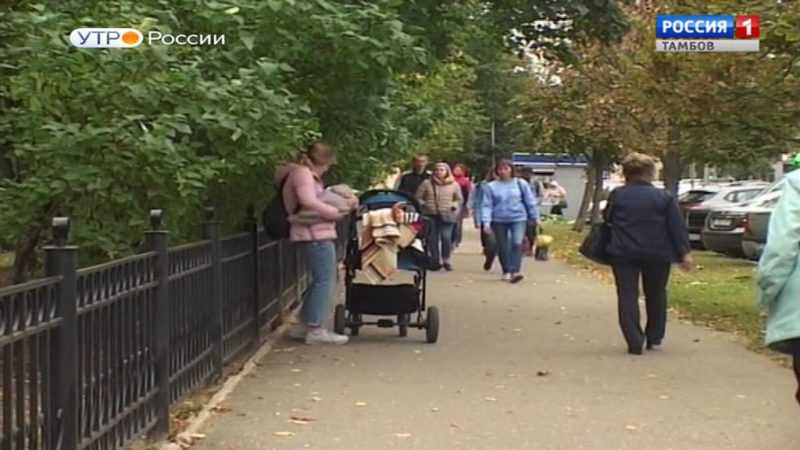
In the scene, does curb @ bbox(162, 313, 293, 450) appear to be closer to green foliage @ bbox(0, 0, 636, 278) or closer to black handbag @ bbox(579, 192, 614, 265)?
green foliage @ bbox(0, 0, 636, 278)

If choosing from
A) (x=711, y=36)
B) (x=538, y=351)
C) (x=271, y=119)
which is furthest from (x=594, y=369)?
(x=711, y=36)

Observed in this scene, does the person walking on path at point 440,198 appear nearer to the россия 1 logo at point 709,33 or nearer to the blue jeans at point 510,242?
the blue jeans at point 510,242

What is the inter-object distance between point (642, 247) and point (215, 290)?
12.1 ft

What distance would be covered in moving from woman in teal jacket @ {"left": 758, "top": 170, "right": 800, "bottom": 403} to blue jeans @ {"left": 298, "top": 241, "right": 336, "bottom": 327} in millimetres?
5176

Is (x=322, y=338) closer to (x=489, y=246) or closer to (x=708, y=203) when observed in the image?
(x=489, y=246)

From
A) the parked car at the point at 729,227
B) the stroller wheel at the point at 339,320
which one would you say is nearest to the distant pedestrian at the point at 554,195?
the parked car at the point at 729,227

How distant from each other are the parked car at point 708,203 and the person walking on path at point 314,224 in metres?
17.4

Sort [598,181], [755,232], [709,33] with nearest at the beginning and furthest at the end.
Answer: [709,33] < [755,232] < [598,181]

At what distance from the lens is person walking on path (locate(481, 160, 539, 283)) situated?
56.4ft

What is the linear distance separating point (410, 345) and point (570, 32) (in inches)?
157

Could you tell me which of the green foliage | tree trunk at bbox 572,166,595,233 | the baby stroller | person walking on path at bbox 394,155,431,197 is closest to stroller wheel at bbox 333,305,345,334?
the baby stroller

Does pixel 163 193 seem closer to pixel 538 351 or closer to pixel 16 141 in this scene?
pixel 16 141

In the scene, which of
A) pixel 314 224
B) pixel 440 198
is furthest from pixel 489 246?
pixel 314 224

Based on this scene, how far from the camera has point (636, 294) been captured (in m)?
10.3
